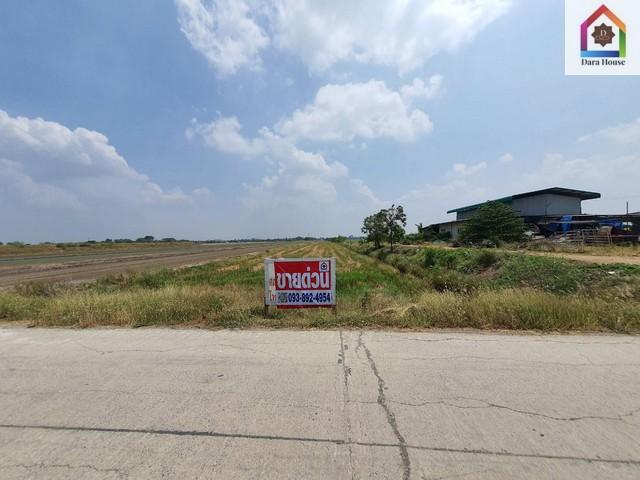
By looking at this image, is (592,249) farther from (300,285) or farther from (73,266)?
(73,266)

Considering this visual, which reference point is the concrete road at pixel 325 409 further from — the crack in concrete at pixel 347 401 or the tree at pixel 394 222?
the tree at pixel 394 222

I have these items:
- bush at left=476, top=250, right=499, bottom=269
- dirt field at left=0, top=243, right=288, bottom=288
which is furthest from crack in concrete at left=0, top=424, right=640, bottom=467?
dirt field at left=0, top=243, right=288, bottom=288

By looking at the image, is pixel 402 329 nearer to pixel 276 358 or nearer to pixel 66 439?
pixel 276 358

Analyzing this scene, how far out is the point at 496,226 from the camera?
32188 millimetres

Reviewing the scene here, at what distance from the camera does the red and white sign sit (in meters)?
6.53

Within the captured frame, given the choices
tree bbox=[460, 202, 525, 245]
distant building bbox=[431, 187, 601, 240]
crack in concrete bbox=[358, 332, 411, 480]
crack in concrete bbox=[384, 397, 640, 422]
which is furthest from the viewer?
distant building bbox=[431, 187, 601, 240]

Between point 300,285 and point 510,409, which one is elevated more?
point 300,285

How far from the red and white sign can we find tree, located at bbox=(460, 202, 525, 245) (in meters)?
30.5

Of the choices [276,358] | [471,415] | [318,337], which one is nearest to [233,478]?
[276,358]

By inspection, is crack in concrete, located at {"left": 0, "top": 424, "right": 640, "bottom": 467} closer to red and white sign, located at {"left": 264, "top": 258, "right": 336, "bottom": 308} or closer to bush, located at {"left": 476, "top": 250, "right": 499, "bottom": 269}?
red and white sign, located at {"left": 264, "top": 258, "right": 336, "bottom": 308}

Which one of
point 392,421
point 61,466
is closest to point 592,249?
point 392,421

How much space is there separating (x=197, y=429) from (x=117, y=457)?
0.62 metres

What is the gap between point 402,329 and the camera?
5441 millimetres

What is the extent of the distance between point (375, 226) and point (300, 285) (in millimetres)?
40833
